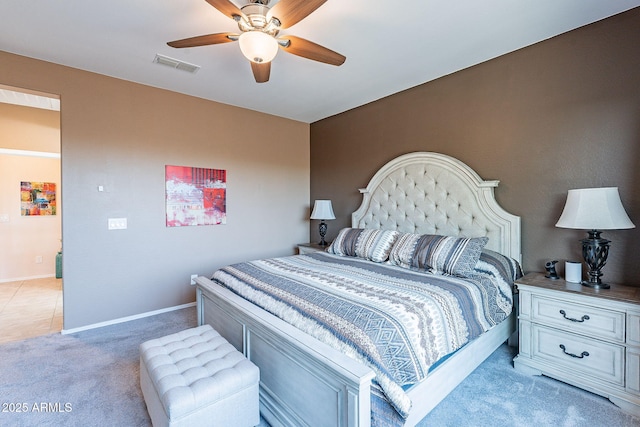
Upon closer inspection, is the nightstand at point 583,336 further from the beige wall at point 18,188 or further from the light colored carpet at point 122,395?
the beige wall at point 18,188

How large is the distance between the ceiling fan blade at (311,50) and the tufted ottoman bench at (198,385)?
82.8 inches

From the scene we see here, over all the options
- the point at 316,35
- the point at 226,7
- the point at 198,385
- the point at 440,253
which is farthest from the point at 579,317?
the point at 226,7

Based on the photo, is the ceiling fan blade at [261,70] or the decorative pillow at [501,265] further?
the decorative pillow at [501,265]

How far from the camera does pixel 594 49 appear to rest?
2342mm

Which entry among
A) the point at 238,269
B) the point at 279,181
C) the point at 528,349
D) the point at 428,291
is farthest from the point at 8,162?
the point at 528,349

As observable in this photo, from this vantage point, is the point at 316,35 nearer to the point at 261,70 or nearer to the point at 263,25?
the point at 261,70

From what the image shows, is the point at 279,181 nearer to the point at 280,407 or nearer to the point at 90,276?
the point at 90,276

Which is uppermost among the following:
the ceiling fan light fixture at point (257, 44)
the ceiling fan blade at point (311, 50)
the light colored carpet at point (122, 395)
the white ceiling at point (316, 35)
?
the white ceiling at point (316, 35)

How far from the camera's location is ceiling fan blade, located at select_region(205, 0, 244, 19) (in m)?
1.67

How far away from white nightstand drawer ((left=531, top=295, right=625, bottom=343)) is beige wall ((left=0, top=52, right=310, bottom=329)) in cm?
346

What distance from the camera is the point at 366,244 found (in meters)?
3.22

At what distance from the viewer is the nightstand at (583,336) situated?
189 cm

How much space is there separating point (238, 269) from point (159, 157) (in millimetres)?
1935

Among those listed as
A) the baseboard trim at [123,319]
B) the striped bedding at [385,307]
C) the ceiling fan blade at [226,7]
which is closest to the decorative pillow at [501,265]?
the striped bedding at [385,307]
